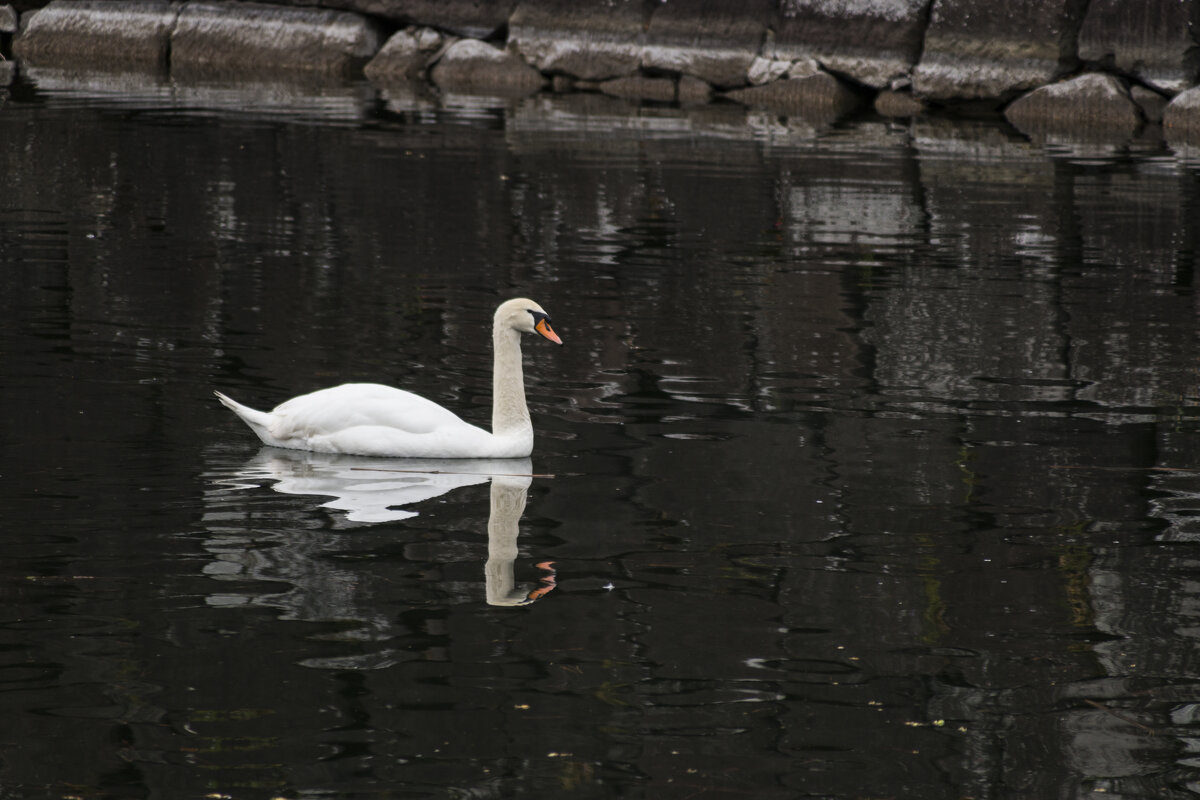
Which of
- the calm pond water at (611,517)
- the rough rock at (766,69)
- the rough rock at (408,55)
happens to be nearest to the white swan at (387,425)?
the calm pond water at (611,517)

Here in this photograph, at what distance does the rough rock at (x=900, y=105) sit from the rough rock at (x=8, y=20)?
562 inches

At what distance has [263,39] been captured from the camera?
28.5 meters

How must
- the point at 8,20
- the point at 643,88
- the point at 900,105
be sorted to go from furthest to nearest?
1. the point at 8,20
2. the point at 643,88
3. the point at 900,105

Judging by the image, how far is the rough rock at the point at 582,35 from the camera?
26.6m

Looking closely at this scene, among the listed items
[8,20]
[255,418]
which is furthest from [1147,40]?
[255,418]

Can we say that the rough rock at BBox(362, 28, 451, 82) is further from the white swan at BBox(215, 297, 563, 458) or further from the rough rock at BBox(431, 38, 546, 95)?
the white swan at BBox(215, 297, 563, 458)

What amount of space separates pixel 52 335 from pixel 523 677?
521 cm

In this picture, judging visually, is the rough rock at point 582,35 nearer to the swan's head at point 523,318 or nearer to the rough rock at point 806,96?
the rough rock at point 806,96

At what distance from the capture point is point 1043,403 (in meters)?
8.84

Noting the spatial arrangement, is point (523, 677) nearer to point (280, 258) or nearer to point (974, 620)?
point (974, 620)

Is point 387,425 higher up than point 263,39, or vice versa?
point 263,39

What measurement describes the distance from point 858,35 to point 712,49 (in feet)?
7.22

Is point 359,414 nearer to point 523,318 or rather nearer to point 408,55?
point 523,318

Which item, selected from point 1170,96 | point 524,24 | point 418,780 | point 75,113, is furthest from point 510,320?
point 524,24
